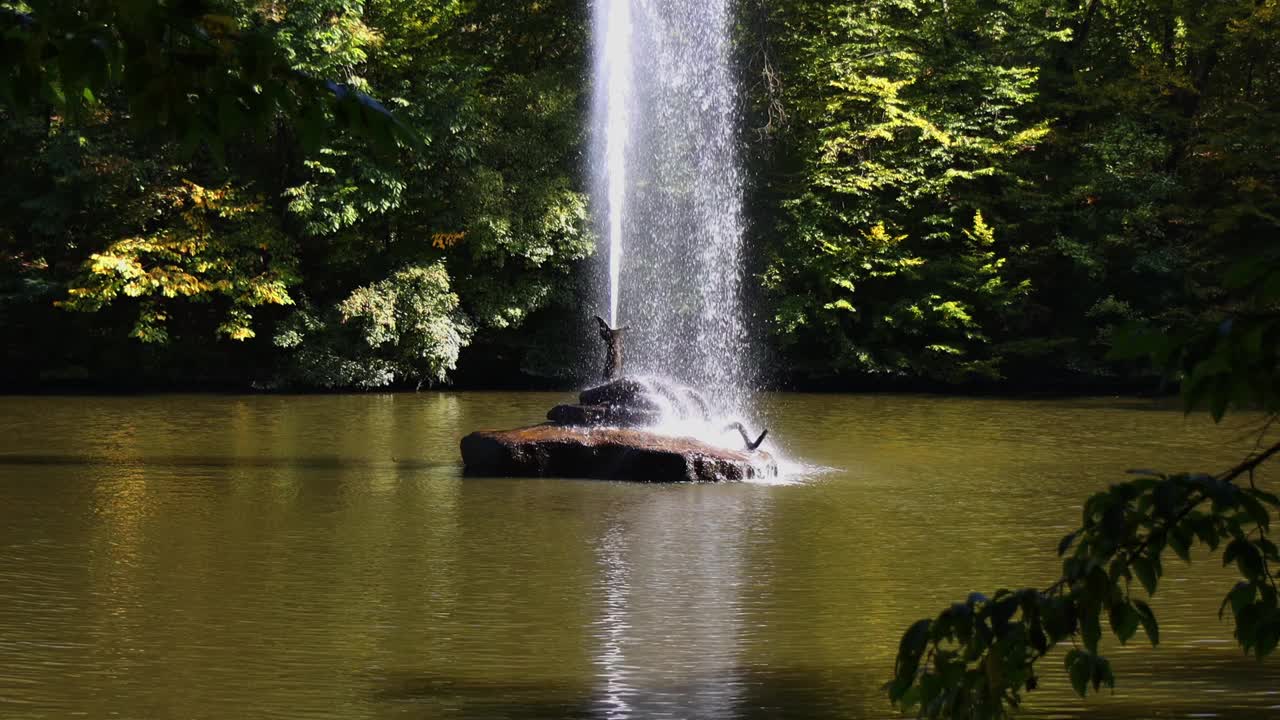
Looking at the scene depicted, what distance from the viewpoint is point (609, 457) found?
558 inches

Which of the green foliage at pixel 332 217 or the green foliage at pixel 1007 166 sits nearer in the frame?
the green foliage at pixel 332 217

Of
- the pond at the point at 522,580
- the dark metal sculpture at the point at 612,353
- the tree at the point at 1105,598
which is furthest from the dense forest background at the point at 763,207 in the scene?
the tree at the point at 1105,598

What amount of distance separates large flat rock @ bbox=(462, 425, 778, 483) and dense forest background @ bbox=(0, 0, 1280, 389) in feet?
37.2

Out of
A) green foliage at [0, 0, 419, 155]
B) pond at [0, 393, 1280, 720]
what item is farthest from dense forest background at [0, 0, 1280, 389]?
green foliage at [0, 0, 419, 155]

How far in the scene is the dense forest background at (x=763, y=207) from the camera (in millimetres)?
25656

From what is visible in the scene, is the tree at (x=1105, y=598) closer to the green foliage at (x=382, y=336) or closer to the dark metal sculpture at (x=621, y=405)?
the dark metal sculpture at (x=621, y=405)

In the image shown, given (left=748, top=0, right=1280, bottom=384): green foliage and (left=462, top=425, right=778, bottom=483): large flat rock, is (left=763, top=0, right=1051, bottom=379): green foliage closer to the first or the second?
(left=748, top=0, right=1280, bottom=384): green foliage

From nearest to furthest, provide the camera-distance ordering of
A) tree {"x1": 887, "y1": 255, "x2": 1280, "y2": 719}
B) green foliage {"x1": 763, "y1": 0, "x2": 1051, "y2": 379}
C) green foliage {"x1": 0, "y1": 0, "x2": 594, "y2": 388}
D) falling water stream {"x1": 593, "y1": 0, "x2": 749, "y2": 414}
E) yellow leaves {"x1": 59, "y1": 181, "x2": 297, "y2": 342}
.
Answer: tree {"x1": 887, "y1": 255, "x2": 1280, "y2": 719} < yellow leaves {"x1": 59, "y1": 181, "x2": 297, "y2": 342} < green foliage {"x1": 0, "y1": 0, "x2": 594, "y2": 388} < green foliage {"x1": 763, "y1": 0, "x2": 1051, "y2": 379} < falling water stream {"x1": 593, "y1": 0, "x2": 749, "y2": 414}

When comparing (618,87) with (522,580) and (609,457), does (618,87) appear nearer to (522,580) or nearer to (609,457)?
(609,457)

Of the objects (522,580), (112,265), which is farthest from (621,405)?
(112,265)

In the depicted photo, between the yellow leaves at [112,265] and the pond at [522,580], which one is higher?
the yellow leaves at [112,265]

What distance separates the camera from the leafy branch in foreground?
2.76 metres

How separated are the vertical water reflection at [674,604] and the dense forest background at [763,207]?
14030 mm

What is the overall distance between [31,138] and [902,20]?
15730mm
